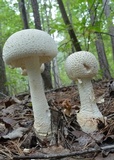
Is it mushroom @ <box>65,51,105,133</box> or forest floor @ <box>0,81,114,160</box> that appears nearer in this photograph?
forest floor @ <box>0,81,114,160</box>

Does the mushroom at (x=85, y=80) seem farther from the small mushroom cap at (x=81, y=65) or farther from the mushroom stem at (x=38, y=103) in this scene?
the mushroom stem at (x=38, y=103)

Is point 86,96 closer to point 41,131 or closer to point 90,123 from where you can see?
point 90,123

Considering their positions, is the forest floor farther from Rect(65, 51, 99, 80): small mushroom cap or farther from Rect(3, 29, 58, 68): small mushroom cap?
Rect(3, 29, 58, 68): small mushroom cap

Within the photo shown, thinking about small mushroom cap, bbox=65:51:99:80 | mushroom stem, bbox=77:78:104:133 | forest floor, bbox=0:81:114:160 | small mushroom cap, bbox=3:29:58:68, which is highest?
small mushroom cap, bbox=3:29:58:68

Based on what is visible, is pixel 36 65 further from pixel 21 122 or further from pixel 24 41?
pixel 21 122

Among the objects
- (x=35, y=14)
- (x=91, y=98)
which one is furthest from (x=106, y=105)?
(x=35, y=14)

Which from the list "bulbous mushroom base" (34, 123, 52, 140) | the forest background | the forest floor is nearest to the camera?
the forest floor

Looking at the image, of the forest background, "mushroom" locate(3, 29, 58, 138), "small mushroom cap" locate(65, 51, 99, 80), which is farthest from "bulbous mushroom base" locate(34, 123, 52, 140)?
the forest background

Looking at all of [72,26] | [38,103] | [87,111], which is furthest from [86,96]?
[72,26]
